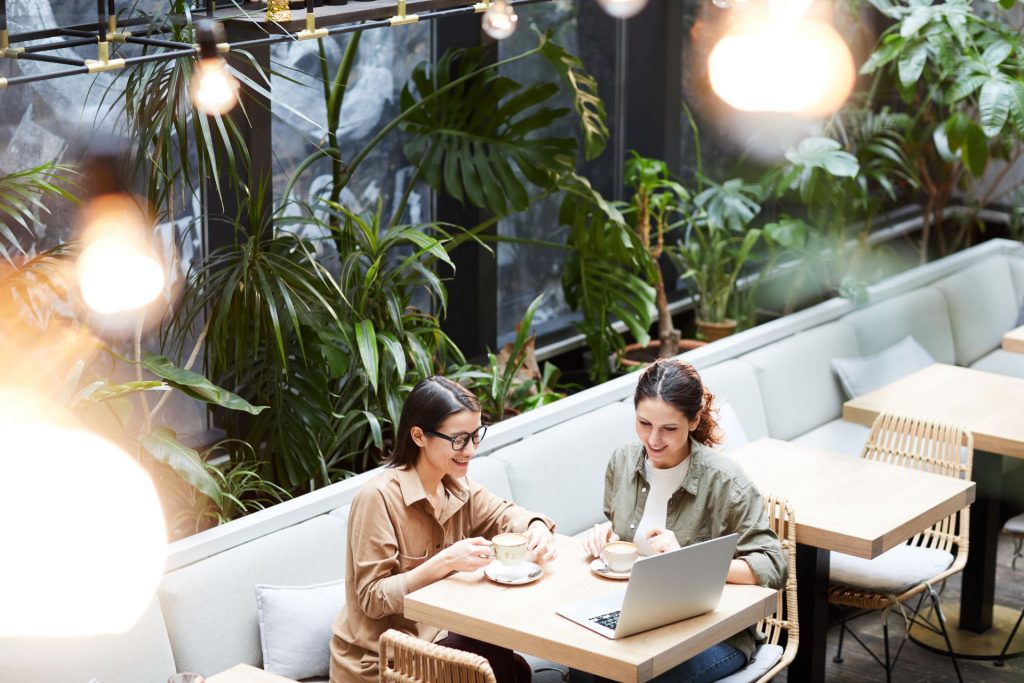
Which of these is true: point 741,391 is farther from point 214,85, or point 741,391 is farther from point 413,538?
point 214,85

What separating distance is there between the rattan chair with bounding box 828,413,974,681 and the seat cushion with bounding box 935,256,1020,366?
2.09 meters

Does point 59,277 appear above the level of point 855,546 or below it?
above

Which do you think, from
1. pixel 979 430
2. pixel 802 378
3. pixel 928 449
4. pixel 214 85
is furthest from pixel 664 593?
pixel 802 378

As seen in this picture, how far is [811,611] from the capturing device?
439 cm

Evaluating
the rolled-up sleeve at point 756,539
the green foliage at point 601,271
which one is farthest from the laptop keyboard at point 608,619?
the green foliage at point 601,271

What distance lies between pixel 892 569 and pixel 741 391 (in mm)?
1379

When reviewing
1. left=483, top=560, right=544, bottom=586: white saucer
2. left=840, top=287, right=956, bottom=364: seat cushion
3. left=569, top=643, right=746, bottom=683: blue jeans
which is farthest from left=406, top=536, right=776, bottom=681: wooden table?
left=840, top=287, right=956, bottom=364: seat cushion

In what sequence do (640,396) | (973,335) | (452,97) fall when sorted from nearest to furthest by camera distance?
A: (640,396) → (452,97) → (973,335)

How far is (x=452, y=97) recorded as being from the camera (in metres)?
5.82

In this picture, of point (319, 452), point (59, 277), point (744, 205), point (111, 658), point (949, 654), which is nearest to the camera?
point (111, 658)

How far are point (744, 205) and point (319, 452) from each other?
3066 millimetres

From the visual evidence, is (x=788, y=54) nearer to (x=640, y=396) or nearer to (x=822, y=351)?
(x=822, y=351)

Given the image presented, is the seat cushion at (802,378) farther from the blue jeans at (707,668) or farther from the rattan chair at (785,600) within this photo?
the blue jeans at (707,668)

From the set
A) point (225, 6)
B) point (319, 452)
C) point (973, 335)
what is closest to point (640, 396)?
point (319, 452)
